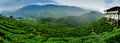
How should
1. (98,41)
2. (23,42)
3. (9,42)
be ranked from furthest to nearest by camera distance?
(23,42) < (9,42) < (98,41)

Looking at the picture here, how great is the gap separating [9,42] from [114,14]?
56837 mm

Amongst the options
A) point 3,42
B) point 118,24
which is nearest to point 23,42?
point 3,42

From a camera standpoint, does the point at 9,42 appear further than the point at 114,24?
No

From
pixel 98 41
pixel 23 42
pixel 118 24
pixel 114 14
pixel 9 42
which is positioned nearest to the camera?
pixel 98 41

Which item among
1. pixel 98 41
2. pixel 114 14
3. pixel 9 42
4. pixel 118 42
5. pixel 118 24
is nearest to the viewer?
pixel 118 42

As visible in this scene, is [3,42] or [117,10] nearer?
[3,42]

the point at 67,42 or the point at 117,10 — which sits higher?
the point at 117,10

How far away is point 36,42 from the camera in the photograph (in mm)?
86812

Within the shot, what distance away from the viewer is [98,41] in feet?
240

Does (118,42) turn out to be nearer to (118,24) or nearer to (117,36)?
(117,36)

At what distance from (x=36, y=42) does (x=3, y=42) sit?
14.6 meters

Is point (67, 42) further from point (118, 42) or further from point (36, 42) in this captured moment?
point (118, 42)

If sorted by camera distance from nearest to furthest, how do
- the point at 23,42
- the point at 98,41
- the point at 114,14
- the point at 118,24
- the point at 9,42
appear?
1. the point at 98,41
2. the point at 9,42
3. the point at 23,42
4. the point at 118,24
5. the point at 114,14

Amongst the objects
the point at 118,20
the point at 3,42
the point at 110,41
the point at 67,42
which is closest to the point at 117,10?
the point at 118,20
